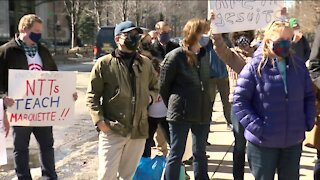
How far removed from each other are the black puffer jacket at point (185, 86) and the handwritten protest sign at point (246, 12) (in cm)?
57

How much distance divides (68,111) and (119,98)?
1.11 meters

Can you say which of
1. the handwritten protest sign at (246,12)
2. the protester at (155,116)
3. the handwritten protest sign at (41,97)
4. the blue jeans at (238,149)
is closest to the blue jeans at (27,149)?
the handwritten protest sign at (41,97)

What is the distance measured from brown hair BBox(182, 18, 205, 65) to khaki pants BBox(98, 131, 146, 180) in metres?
0.95

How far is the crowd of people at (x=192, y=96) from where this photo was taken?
366cm

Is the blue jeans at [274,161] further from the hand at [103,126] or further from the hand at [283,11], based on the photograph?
the hand at [283,11]

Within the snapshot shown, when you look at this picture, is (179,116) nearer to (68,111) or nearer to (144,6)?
(68,111)

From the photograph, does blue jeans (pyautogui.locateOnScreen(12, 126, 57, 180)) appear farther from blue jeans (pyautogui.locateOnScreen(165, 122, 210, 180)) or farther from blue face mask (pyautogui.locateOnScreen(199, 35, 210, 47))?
blue face mask (pyautogui.locateOnScreen(199, 35, 210, 47))

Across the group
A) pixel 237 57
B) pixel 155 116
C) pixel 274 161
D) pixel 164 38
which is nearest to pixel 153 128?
pixel 155 116

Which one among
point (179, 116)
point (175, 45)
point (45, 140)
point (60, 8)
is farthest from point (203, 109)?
point (60, 8)

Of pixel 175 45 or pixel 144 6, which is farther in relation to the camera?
pixel 144 6

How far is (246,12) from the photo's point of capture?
5.39 meters

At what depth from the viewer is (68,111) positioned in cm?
521

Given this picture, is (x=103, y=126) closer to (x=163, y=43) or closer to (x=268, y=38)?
(x=268, y=38)

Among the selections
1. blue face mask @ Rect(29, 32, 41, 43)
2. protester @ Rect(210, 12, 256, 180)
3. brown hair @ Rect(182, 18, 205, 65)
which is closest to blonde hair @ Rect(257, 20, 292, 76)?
protester @ Rect(210, 12, 256, 180)
